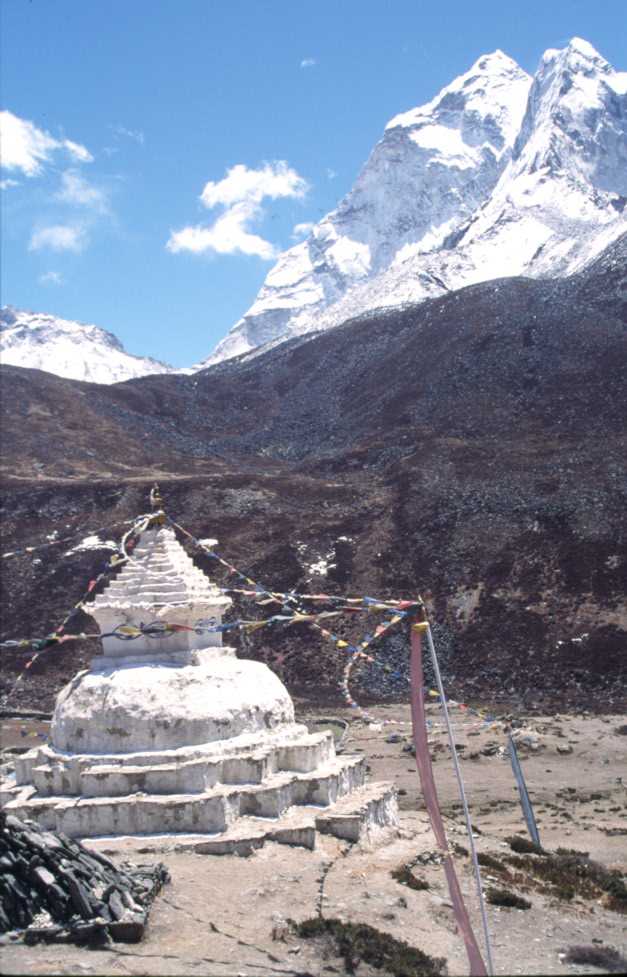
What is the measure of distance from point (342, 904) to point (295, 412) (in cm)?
8252

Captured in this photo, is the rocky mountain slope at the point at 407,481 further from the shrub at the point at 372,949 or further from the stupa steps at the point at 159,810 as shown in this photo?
the shrub at the point at 372,949

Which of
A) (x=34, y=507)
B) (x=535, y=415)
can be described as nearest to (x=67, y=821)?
(x=34, y=507)

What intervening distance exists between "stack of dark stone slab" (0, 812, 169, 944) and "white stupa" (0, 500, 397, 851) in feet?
10.1

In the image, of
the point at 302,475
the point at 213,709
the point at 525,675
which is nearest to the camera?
the point at 213,709

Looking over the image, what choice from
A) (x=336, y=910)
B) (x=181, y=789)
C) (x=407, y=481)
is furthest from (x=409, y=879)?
(x=407, y=481)

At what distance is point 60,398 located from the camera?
88.6m

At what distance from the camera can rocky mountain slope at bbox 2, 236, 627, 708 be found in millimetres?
42906

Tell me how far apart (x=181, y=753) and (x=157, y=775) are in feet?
1.95

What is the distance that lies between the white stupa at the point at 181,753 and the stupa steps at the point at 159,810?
17 mm

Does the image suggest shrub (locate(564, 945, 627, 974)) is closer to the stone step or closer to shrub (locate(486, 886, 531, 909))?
shrub (locate(486, 886, 531, 909))

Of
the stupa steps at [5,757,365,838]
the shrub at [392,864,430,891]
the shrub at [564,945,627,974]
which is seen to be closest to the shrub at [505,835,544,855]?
the shrub at [392,864,430,891]

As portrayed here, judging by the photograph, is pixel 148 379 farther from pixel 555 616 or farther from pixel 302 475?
pixel 555 616

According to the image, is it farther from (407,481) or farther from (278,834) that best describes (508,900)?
(407,481)

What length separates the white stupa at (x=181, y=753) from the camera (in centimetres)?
1608
